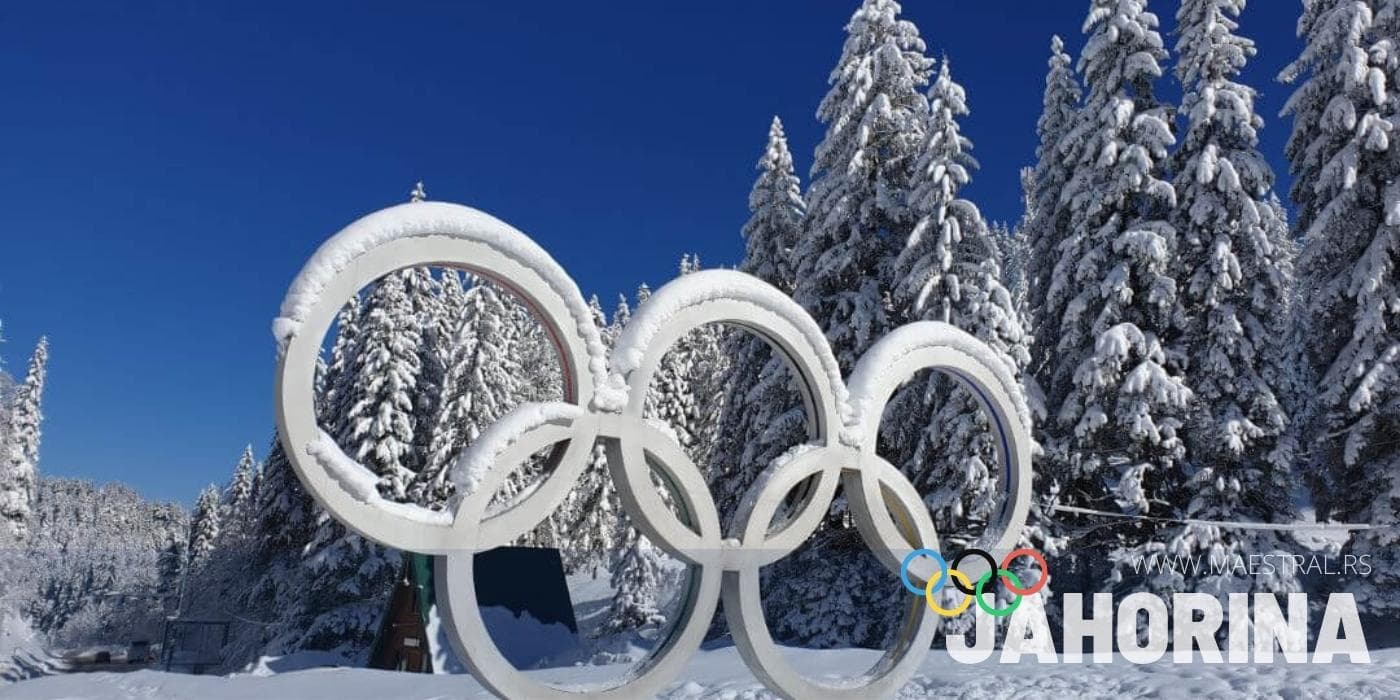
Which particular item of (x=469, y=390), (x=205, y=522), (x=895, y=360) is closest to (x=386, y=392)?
(x=469, y=390)

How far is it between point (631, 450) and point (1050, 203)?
1450cm

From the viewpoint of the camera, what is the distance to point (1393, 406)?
14445 mm

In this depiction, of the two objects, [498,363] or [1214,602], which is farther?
[498,363]

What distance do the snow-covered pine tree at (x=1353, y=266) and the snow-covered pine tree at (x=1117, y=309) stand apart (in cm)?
221

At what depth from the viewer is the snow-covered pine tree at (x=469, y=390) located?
22938mm

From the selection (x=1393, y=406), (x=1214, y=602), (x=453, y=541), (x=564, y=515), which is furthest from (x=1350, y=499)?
(x=564, y=515)

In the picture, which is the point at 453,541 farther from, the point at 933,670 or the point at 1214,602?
the point at 1214,602

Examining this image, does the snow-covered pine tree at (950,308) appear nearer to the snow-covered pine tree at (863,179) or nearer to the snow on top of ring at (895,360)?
the snow-covered pine tree at (863,179)

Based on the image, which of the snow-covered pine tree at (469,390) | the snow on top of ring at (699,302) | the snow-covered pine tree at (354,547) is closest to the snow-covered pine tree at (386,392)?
the snow-covered pine tree at (354,547)

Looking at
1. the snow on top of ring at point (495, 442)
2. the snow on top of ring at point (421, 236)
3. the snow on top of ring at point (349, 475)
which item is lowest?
the snow on top of ring at point (349, 475)

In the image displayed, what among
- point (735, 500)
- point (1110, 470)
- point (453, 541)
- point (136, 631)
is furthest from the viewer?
point (136, 631)

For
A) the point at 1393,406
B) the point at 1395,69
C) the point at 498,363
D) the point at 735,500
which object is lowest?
the point at 735,500

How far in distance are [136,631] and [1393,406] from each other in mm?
56983

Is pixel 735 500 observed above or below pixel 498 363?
below
